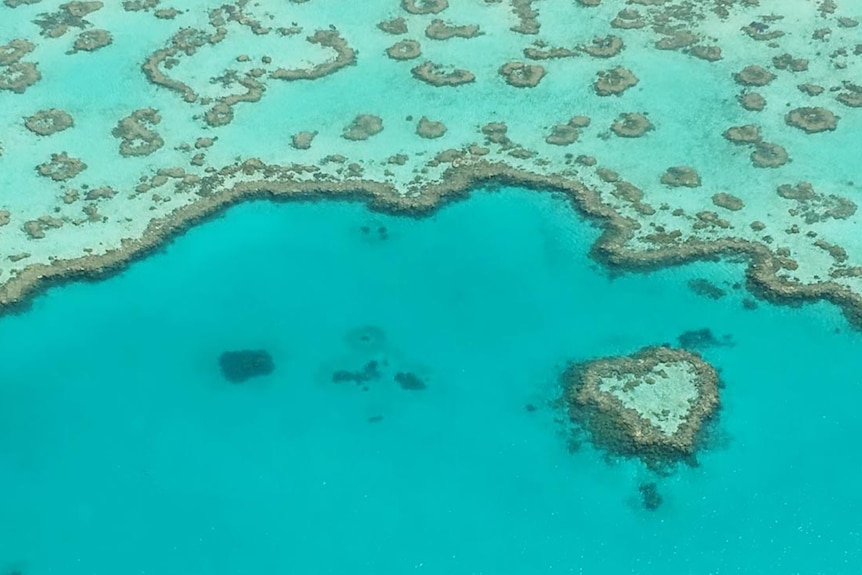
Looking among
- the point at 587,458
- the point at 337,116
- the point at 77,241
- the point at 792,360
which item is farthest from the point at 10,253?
the point at 792,360

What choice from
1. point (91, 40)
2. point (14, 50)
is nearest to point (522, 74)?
point (91, 40)

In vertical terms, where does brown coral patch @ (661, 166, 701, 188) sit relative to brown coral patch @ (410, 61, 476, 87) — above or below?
below

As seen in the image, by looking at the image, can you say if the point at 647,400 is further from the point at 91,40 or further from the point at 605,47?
the point at 91,40

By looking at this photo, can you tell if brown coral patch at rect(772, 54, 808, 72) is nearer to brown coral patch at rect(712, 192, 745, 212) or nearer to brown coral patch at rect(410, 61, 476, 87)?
brown coral patch at rect(712, 192, 745, 212)

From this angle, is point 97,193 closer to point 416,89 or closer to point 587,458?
point 416,89

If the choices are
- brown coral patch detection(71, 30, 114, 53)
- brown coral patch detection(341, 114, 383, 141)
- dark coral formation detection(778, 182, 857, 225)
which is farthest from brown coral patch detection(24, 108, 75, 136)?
dark coral formation detection(778, 182, 857, 225)

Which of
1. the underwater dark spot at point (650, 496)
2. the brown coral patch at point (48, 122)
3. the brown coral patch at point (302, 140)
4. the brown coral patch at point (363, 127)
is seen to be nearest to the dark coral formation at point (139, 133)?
the brown coral patch at point (48, 122)
